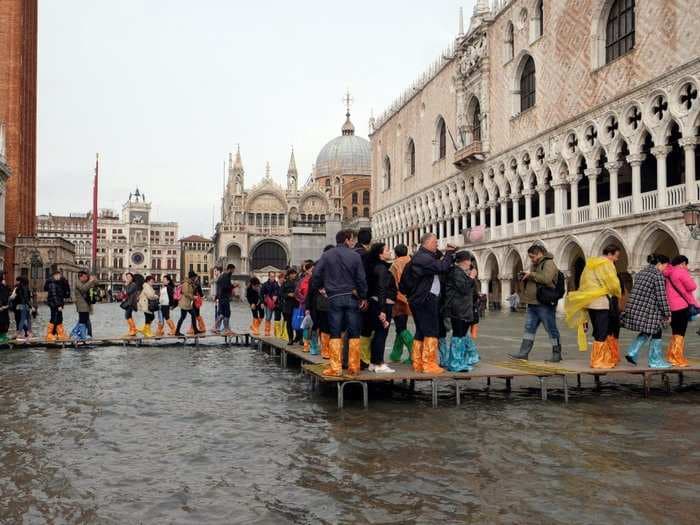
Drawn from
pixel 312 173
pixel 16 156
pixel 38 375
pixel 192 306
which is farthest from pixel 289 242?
pixel 38 375

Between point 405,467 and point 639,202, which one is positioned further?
point 639,202

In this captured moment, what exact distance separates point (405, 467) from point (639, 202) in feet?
79.4

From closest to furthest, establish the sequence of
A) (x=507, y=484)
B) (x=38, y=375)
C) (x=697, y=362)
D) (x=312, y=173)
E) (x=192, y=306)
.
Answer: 1. (x=507, y=484)
2. (x=697, y=362)
3. (x=38, y=375)
4. (x=192, y=306)
5. (x=312, y=173)

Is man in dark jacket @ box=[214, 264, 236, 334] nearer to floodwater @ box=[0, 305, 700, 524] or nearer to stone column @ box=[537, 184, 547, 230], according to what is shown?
floodwater @ box=[0, 305, 700, 524]

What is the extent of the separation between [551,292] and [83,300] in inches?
423

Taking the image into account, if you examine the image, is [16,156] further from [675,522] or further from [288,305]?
[675,522]

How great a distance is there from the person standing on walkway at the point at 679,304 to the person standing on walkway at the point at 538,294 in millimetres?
1502

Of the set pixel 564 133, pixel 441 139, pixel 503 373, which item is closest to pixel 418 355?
pixel 503 373

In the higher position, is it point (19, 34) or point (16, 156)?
point (19, 34)

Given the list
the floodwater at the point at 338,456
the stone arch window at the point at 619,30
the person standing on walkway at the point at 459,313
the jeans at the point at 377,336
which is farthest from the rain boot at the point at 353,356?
the stone arch window at the point at 619,30

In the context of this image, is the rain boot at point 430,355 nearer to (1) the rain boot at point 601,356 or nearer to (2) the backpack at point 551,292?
(1) the rain boot at point 601,356

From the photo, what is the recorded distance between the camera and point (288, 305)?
14.5 meters

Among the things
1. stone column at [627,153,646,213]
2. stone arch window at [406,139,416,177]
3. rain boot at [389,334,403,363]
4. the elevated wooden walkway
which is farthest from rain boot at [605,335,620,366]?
stone arch window at [406,139,416,177]

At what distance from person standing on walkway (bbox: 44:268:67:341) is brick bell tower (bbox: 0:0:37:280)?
37.1 meters
